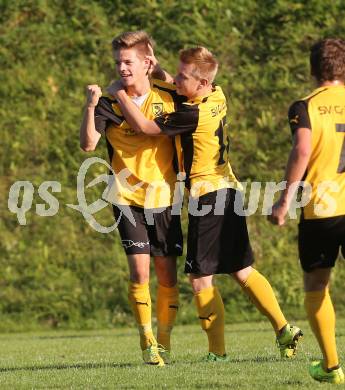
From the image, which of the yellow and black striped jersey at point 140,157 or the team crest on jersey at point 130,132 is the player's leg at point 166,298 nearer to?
the yellow and black striped jersey at point 140,157

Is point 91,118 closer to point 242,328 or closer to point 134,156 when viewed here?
point 134,156

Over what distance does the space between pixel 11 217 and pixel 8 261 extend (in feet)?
1.56

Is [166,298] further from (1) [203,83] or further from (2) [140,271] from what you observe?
(1) [203,83]

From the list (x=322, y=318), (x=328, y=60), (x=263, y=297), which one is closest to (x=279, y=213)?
(x=322, y=318)

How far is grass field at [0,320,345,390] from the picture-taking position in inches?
243

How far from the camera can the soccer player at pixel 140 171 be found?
7305 mm

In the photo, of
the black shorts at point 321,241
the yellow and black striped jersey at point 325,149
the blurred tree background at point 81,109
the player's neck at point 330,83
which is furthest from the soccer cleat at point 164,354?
the blurred tree background at point 81,109

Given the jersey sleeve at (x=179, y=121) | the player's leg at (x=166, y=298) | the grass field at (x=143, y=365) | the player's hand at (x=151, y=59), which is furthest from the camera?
the player's leg at (x=166, y=298)

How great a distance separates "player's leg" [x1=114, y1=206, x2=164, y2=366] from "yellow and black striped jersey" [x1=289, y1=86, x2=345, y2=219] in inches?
66.6

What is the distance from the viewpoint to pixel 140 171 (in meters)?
7.35

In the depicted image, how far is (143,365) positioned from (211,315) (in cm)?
52

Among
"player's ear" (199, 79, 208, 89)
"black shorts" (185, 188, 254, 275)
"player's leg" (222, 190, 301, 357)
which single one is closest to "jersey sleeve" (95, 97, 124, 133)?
"player's ear" (199, 79, 208, 89)

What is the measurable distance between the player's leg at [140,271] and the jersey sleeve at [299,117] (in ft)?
6.00

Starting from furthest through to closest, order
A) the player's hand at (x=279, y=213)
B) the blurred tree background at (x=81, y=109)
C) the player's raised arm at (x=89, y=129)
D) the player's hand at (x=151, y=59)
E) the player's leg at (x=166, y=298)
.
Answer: the blurred tree background at (x=81, y=109) → the player's leg at (x=166, y=298) → the player's hand at (x=151, y=59) → the player's raised arm at (x=89, y=129) → the player's hand at (x=279, y=213)
